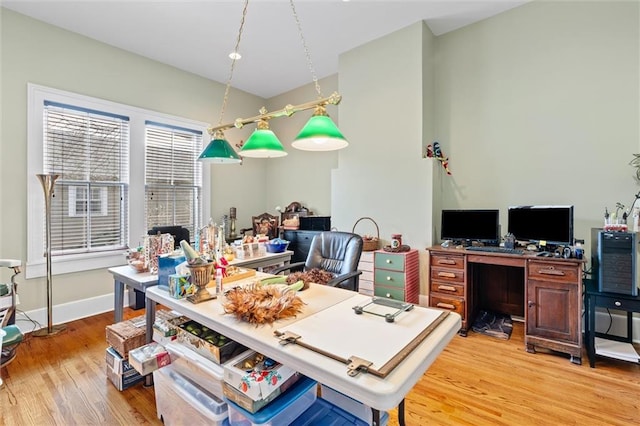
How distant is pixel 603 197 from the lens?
8.96ft

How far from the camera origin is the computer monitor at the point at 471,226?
118 inches

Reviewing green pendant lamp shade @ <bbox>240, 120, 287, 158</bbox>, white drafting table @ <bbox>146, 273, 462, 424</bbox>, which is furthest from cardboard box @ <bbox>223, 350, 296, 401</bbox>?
green pendant lamp shade @ <bbox>240, 120, 287, 158</bbox>

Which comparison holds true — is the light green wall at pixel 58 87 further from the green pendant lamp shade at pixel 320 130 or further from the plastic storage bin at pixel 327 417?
the plastic storage bin at pixel 327 417

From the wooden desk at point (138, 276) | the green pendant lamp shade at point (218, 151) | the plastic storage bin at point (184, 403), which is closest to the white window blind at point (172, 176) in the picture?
the wooden desk at point (138, 276)

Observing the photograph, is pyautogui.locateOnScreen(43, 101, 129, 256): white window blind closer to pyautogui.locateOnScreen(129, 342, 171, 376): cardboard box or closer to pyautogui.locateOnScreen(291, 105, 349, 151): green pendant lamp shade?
pyautogui.locateOnScreen(129, 342, 171, 376): cardboard box

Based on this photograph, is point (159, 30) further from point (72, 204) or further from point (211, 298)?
point (211, 298)

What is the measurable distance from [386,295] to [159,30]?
3.99m

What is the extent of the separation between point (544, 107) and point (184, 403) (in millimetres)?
3890

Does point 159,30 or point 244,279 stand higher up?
point 159,30

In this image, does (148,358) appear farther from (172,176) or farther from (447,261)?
(172,176)

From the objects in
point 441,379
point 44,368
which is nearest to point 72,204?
point 44,368

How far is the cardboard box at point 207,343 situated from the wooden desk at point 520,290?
2.26m

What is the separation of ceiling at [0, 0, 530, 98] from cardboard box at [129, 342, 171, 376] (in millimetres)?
3148

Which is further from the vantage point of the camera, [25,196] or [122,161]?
[122,161]
